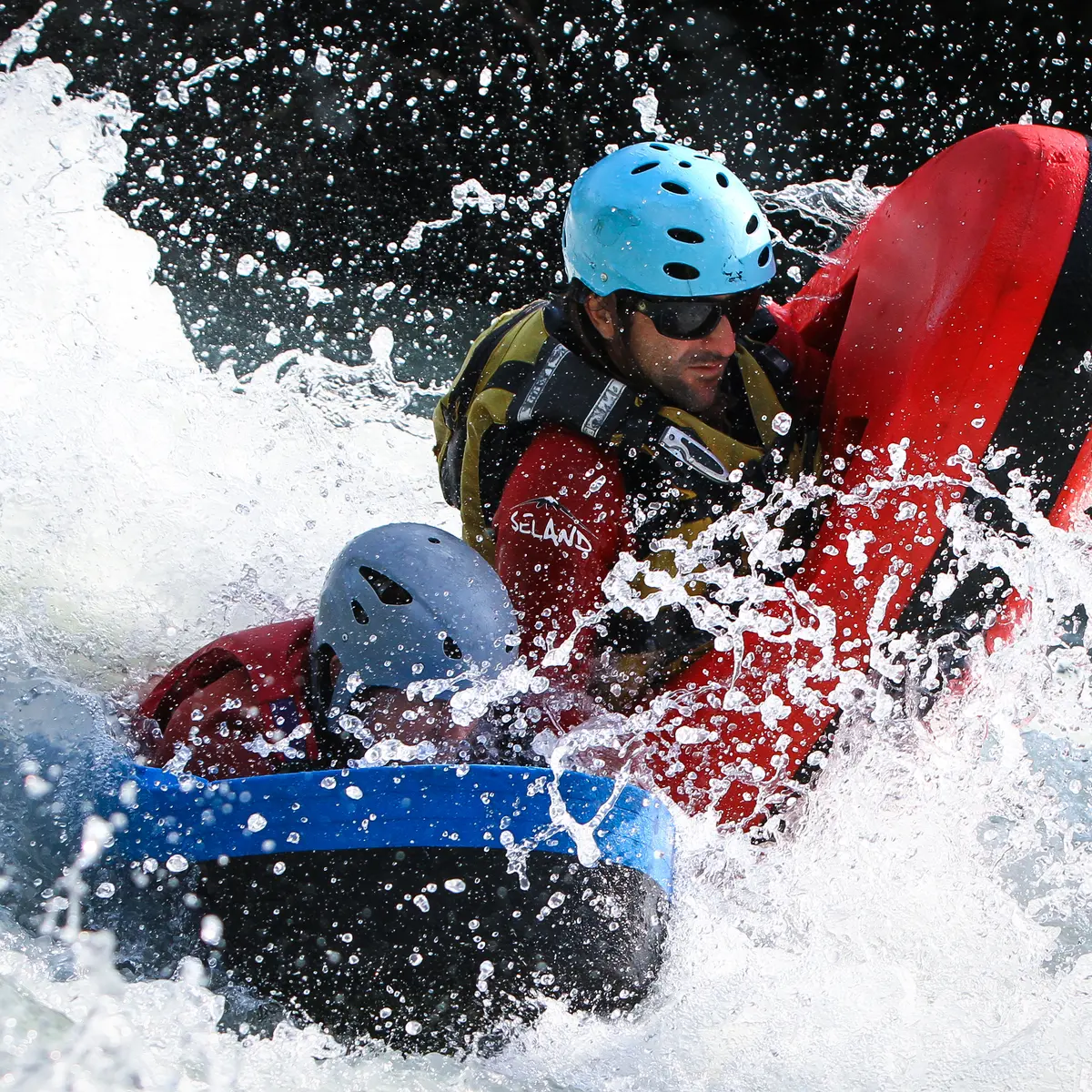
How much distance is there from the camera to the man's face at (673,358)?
91.4 inches

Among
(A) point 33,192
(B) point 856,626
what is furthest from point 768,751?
(A) point 33,192

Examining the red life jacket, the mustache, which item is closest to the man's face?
the mustache

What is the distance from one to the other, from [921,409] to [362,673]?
1.06m

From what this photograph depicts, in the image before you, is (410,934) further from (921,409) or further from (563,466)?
(921,409)

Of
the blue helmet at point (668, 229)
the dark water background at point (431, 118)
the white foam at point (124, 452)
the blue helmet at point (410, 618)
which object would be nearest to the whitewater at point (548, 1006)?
the white foam at point (124, 452)

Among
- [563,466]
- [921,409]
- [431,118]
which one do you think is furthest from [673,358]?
[431,118]

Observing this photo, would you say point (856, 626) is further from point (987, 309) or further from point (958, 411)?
point (987, 309)

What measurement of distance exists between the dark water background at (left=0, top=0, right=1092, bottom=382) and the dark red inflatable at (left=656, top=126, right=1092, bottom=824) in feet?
8.31

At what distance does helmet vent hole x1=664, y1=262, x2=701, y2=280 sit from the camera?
88.9 inches

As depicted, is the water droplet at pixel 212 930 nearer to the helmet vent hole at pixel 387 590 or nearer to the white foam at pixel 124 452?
the helmet vent hole at pixel 387 590

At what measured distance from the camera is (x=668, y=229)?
2.26 metres


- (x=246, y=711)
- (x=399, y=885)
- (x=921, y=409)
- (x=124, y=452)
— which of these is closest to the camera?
(x=399, y=885)

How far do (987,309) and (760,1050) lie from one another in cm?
128

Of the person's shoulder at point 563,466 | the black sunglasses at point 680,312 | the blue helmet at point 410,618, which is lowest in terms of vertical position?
the blue helmet at point 410,618
